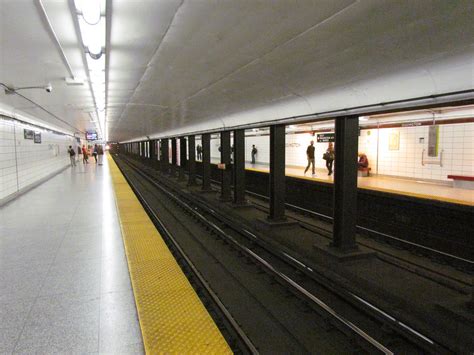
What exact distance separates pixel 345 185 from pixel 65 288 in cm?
405

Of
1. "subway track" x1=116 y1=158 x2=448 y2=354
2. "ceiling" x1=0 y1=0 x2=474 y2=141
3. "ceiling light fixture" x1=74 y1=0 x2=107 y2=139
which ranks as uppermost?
"ceiling light fixture" x1=74 y1=0 x2=107 y2=139

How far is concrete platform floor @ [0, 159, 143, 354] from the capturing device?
9.23ft

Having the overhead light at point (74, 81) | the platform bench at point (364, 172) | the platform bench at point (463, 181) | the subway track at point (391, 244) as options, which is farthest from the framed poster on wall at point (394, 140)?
the overhead light at point (74, 81)

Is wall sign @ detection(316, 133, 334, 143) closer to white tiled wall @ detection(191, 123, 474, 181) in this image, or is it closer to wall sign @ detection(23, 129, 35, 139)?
white tiled wall @ detection(191, 123, 474, 181)

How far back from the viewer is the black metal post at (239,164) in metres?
9.16

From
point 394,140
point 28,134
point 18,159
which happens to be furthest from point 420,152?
point 28,134

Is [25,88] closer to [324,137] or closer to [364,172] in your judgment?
[364,172]

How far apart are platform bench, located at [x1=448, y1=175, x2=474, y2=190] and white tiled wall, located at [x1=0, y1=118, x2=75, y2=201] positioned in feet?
43.7

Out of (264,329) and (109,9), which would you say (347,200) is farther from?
(109,9)

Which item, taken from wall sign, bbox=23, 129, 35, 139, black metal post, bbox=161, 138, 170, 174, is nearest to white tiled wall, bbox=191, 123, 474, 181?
black metal post, bbox=161, 138, 170, 174

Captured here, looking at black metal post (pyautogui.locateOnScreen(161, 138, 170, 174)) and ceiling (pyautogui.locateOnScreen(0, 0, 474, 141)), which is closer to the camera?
ceiling (pyautogui.locateOnScreen(0, 0, 474, 141))

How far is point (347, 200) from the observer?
5.30 meters

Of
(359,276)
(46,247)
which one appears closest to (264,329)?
(359,276)

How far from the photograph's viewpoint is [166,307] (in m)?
3.29
